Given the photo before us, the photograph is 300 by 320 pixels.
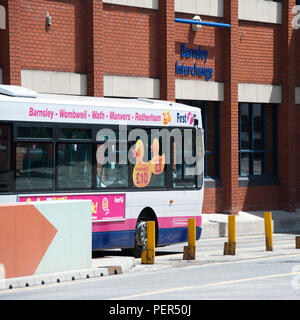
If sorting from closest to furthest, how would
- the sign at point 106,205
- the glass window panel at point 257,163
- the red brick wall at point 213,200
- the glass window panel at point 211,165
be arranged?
the sign at point 106,205, the red brick wall at point 213,200, the glass window panel at point 211,165, the glass window panel at point 257,163

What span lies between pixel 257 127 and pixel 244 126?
70cm

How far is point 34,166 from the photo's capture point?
1598 cm

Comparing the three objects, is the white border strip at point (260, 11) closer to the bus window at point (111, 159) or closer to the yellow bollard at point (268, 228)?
the yellow bollard at point (268, 228)

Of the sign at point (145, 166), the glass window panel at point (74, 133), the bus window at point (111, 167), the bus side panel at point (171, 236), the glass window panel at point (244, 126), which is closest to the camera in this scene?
the glass window panel at point (74, 133)

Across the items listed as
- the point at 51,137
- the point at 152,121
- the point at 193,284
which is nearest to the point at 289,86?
the point at 152,121

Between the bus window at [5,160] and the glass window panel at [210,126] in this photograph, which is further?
the glass window panel at [210,126]

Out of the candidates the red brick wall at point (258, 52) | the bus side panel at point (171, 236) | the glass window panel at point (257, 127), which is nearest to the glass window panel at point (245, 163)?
the glass window panel at point (257, 127)

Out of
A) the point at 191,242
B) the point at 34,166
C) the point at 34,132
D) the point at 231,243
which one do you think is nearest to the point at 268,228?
the point at 231,243

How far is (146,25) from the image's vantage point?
27703mm

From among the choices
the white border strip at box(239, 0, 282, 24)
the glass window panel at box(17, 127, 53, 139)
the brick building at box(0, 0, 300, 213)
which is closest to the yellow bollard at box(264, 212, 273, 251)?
the glass window panel at box(17, 127, 53, 139)

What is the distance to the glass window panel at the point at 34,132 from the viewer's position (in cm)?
1585

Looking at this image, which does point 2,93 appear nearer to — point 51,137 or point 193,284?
point 51,137

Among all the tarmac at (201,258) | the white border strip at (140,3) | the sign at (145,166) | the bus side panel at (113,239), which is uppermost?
the white border strip at (140,3)

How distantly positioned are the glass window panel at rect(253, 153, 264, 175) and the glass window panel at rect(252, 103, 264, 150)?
0.29 metres
